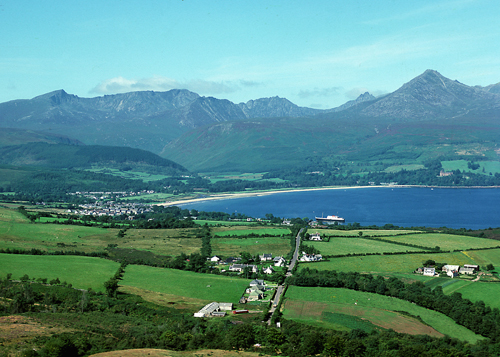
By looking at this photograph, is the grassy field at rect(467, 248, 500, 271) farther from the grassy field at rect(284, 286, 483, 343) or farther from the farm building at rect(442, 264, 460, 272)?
the grassy field at rect(284, 286, 483, 343)

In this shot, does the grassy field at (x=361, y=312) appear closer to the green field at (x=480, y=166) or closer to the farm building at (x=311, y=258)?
the farm building at (x=311, y=258)

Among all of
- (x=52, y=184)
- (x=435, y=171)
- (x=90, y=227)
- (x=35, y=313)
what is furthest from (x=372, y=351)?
(x=435, y=171)

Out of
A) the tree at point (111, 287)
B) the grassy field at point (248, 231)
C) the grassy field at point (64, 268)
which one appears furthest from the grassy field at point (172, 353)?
the grassy field at point (248, 231)

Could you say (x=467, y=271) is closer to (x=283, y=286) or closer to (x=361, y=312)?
(x=361, y=312)

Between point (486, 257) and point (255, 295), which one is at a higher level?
point (486, 257)

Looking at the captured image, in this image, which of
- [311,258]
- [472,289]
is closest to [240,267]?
[311,258]
